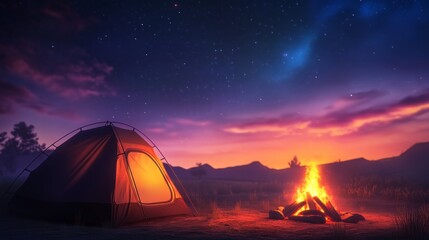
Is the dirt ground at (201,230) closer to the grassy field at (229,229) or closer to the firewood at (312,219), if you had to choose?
the grassy field at (229,229)

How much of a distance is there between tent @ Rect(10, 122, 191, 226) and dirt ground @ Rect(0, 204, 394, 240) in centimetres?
Result: 41

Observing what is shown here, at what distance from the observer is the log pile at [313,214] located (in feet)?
32.8

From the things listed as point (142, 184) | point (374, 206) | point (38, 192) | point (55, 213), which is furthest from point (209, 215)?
point (374, 206)

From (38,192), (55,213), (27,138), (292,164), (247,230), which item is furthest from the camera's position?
(292,164)

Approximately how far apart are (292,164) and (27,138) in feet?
209

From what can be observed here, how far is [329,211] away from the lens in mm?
10609

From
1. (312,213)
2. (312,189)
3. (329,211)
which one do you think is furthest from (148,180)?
(312,189)

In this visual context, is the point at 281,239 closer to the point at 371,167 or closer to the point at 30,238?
the point at 30,238

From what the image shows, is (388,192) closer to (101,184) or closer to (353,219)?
(353,219)

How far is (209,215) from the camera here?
35.2 feet

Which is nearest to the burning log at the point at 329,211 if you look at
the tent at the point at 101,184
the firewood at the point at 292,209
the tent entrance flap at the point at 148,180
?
the firewood at the point at 292,209

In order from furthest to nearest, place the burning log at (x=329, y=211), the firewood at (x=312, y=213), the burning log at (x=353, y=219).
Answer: the firewood at (x=312, y=213) → the burning log at (x=329, y=211) → the burning log at (x=353, y=219)

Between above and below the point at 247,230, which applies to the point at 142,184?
above

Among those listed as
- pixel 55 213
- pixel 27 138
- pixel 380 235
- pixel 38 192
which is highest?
pixel 27 138
